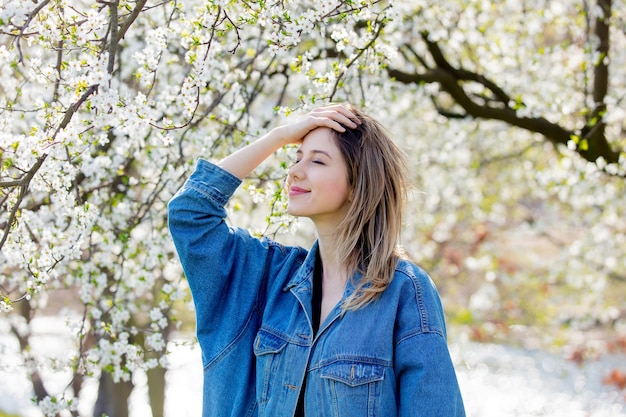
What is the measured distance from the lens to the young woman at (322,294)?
1.84 m

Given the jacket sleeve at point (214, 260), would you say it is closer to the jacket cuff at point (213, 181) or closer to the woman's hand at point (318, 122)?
the jacket cuff at point (213, 181)

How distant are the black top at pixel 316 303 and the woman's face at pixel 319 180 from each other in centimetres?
13

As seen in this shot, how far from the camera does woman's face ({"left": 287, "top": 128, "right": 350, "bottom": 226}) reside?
6.61 feet

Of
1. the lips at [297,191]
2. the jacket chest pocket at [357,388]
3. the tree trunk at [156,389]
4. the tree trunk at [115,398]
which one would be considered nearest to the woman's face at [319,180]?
the lips at [297,191]

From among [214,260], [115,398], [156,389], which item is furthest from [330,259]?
[156,389]

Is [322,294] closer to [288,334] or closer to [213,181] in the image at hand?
[288,334]

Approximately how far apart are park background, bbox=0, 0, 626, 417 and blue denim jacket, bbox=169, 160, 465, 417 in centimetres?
32

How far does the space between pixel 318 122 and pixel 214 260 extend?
18.0 inches

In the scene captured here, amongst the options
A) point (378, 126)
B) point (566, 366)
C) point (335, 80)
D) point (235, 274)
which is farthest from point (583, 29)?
point (566, 366)

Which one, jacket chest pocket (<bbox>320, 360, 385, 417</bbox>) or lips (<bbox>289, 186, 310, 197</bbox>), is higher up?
lips (<bbox>289, 186, 310, 197</bbox>)

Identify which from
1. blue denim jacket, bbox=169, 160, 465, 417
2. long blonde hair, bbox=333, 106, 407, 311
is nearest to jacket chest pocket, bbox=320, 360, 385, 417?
blue denim jacket, bbox=169, 160, 465, 417

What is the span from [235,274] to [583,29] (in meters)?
4.42

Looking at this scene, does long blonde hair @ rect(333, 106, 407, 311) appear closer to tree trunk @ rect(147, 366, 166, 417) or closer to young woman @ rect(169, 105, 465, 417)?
young woman @ rect(169, 105, 465, 417)

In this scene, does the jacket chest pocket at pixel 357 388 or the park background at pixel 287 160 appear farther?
the park background at pixel 287 160
